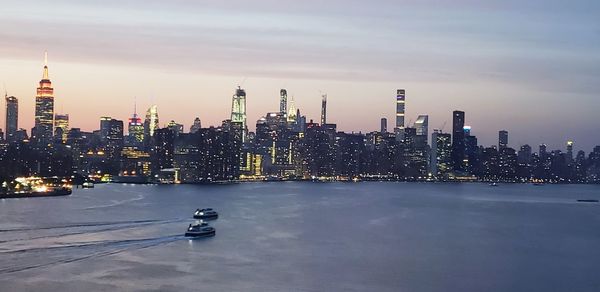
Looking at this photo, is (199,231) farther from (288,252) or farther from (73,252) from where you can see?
(73,252)

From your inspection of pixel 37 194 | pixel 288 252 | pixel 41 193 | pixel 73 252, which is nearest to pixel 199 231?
pixel 288 252

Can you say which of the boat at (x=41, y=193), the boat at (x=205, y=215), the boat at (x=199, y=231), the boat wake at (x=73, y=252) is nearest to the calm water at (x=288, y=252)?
the boat wake at (x=73, y=252)

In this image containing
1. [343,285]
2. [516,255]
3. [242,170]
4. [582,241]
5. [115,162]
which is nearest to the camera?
[343,285]

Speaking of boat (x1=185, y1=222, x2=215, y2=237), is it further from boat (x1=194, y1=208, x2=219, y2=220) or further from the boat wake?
boat (x1=194, y1=208, x2=219, y2=220)

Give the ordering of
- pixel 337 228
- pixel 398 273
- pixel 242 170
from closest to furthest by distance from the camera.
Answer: pixel 398 273
pixel 337 228
pixel 242 170

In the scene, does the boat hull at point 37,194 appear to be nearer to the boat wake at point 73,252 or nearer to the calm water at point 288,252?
the calm water at point 288,252

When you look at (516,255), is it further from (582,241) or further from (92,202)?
(92,202)

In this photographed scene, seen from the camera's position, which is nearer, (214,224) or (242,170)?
(214,224)

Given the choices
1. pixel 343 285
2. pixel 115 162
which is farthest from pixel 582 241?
pixel 115 162
